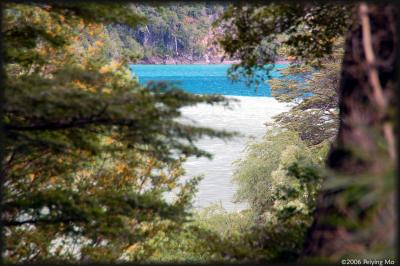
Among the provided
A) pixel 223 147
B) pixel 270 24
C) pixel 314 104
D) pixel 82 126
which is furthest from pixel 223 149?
pixel 82 126

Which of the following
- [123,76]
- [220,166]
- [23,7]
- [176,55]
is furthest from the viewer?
[176,55]

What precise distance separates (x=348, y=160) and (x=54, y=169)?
3884mm

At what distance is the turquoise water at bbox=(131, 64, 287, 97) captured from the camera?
76.3m

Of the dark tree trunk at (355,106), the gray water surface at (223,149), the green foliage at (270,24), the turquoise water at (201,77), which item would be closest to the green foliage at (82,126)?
the dark tree trunk at (355,106)

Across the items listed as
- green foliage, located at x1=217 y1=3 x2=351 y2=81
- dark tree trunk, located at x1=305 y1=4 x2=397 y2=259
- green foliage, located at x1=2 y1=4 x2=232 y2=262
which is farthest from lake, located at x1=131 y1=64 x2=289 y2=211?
dark tree trunk, located at x1=305 y1=4 x2=397 y2=259

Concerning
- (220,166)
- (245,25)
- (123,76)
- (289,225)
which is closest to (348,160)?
(289,225)

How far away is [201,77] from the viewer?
10100cm

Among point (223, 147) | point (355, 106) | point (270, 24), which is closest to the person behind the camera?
point (355, 106)

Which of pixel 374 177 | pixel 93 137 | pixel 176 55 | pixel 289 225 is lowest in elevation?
pixel 176 55

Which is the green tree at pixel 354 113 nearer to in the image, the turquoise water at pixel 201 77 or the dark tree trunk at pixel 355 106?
the dark tree trunk at pixel 355 106

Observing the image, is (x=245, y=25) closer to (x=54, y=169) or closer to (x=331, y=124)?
(x=54, y=169)

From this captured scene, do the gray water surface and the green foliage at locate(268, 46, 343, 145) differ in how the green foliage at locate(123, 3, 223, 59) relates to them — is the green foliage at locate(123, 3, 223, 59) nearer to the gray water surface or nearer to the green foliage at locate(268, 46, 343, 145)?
the gray water surface

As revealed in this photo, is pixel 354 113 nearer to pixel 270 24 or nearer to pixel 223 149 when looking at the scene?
pixel 270 24

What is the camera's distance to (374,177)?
2.02 m
